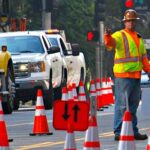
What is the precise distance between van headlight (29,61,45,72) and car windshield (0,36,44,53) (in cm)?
71

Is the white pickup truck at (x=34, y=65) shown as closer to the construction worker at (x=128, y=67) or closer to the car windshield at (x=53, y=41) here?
the car windshield at (x=53, y=41)

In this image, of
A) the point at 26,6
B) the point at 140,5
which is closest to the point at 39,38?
the point at 140,5

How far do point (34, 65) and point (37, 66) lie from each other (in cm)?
10

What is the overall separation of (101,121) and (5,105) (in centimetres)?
385

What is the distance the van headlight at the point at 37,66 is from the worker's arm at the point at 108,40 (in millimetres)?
11122

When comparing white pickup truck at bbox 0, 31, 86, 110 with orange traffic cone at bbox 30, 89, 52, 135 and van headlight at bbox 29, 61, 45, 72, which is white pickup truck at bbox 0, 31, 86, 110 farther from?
orange traffic cone at bbox 30, 89, 52, 135

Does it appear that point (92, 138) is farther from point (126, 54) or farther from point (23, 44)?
point (23, 44)

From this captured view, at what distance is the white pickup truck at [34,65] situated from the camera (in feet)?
94.7

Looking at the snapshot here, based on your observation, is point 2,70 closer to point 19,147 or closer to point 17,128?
point 17,128

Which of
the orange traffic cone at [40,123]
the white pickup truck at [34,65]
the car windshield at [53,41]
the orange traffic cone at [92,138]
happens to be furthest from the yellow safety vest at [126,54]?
the car windshield at [53,41]

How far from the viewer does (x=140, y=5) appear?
49812mm

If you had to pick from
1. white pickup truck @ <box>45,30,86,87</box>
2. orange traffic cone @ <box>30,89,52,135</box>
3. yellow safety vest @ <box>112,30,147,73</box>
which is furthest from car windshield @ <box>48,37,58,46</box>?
yellow safety vest @ <box>112,30,147,73</box>

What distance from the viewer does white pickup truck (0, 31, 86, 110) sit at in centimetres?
2886

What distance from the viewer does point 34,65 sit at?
28.8 metres
